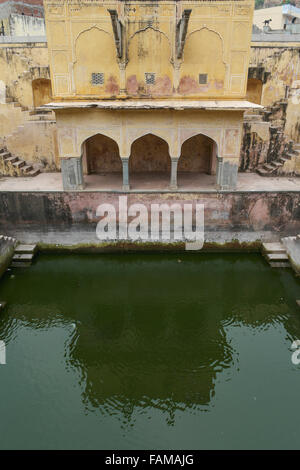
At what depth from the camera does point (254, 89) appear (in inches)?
602

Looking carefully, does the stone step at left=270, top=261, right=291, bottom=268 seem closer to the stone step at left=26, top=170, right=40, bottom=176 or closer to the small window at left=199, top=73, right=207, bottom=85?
the small window at left=199, top=73, right=207, bottom=85

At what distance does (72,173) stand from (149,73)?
13.6ft

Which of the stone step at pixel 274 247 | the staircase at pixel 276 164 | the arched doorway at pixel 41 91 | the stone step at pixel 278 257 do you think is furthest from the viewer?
the arched doorway at pixel 41 91

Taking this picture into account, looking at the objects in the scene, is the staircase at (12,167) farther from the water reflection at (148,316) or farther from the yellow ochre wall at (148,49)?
the water reflection at (148,316)

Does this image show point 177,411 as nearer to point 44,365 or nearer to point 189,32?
point 44,365

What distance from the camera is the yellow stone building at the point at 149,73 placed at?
10.3 metres

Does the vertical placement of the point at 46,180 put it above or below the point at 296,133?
below

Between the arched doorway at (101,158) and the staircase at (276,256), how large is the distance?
20.7ft

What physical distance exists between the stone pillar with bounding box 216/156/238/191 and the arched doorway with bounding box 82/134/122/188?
4119mm

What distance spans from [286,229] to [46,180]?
29.4ft

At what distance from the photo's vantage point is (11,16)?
18.0m

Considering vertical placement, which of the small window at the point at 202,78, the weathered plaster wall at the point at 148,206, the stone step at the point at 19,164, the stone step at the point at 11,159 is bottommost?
the weathered plaster wall at the point at 148,206

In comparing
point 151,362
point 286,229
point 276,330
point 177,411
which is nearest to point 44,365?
point 151,362

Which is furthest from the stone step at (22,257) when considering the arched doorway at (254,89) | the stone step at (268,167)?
the arched doorway at (254,89)
